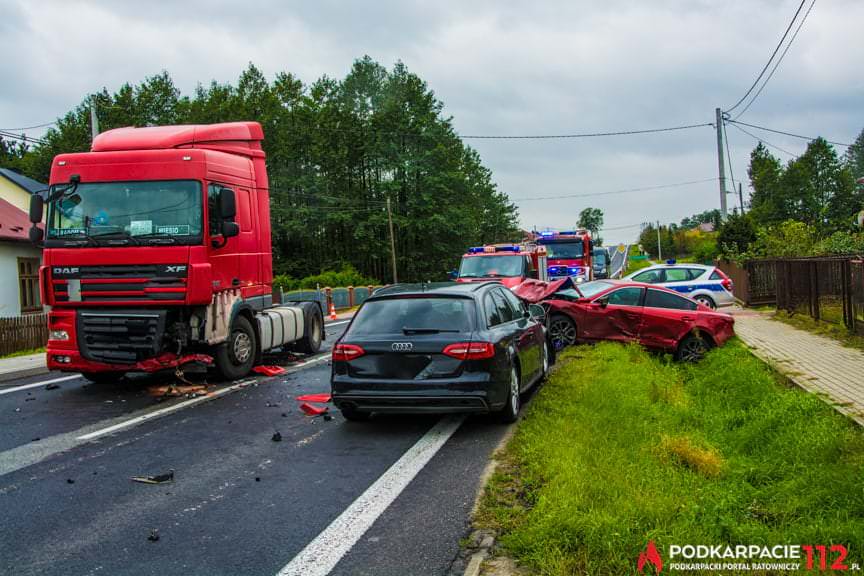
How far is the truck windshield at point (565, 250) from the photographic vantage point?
28.2 metres

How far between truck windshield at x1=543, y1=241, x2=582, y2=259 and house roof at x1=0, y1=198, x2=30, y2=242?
1855 cm

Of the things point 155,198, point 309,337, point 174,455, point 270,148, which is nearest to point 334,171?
point 270,148

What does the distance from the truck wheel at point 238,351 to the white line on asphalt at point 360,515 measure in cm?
488

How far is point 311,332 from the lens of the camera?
48.4 feet

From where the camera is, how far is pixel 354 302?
127ft

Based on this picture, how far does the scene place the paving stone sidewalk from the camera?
815 centimetres

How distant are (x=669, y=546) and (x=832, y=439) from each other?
115 inches

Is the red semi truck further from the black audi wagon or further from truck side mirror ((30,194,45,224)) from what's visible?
the black audi wagon

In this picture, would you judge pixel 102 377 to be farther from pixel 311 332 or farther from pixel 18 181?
pixel 18 181

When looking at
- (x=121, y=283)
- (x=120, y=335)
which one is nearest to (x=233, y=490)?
(x=120, y=335)

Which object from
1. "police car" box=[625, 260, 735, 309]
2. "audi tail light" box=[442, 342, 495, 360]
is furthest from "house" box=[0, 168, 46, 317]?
"audi tail light" box=[442, 342, 495, 360]

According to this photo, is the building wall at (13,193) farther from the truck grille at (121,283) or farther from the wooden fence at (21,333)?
the truck grille at (121,283)

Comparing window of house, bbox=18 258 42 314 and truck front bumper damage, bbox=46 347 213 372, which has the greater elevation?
window of house, bbox=18 258 42 314

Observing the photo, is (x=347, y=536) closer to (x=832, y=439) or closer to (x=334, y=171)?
(x=832, y=439)
